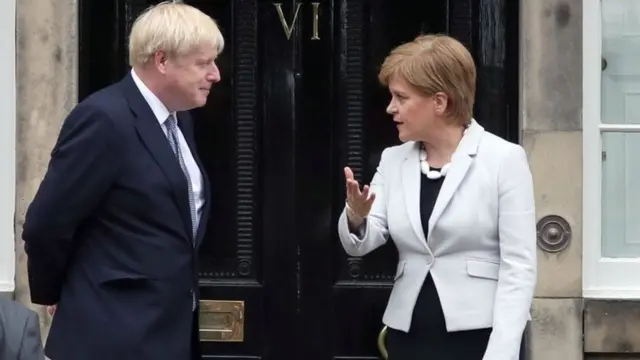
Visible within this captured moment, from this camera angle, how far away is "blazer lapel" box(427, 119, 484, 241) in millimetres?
3611

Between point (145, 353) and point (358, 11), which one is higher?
point (358, 11)

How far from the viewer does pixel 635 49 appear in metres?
5.29

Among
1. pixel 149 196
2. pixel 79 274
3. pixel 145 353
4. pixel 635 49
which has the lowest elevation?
pixel 145 353

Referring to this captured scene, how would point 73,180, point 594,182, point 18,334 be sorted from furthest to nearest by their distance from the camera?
point 594,182 → point 73,180 → point 18,334

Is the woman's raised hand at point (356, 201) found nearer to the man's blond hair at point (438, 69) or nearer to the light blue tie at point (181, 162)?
the man's blond hair at point (438, 69)

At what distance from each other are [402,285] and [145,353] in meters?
0.80

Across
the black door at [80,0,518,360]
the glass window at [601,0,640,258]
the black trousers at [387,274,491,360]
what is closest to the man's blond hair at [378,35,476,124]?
the black trousers at [387,274,491,360]

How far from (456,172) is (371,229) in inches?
12.6

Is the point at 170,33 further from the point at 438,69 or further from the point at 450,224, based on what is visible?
the point at 450,224

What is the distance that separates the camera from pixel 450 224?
359 centimetres

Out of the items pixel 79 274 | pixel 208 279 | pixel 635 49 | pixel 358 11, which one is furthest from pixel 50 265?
pixel 635 49

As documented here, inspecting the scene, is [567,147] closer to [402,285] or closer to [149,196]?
[402,285]

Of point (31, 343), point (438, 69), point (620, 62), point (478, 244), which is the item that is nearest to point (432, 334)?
point (478, 244)

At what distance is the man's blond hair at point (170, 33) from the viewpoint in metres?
3.60
